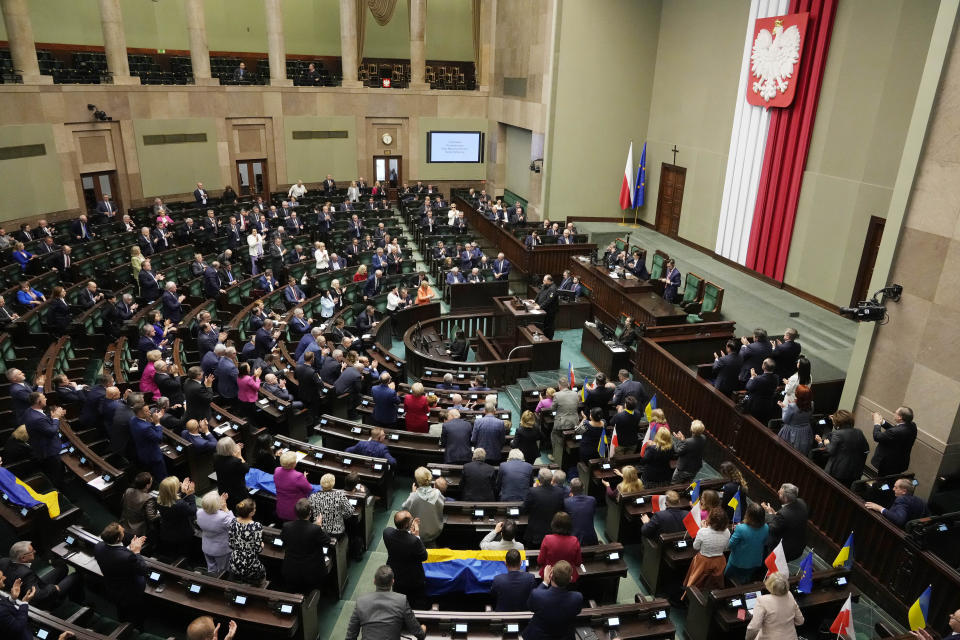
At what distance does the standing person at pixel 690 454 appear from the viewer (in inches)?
267

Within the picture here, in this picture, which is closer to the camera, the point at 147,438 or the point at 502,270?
the point at 147,438

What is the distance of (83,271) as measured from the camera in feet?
43.1

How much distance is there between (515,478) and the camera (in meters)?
6.40

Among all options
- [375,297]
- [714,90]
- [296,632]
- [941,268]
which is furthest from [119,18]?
[941,268]

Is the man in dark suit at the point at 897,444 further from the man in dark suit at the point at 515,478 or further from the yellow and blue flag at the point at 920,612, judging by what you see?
the man in dark suit at the point at 515,478

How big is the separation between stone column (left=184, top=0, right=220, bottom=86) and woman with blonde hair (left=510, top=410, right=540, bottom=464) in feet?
59.7

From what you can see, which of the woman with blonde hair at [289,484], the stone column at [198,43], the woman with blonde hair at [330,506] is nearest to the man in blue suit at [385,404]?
the woman with blonde hair at [289,484]

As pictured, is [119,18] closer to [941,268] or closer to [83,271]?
[83,271]

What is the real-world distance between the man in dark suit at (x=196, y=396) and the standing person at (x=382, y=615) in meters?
4.26

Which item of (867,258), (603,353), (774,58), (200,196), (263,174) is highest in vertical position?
(774,58)

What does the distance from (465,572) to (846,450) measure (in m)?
4.40

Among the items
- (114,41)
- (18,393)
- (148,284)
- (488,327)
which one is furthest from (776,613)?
(114,41)

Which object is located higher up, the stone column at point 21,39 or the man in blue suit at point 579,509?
the stone column at point 21,39

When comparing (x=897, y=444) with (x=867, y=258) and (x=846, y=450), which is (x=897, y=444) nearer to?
(x=846, y=450)
